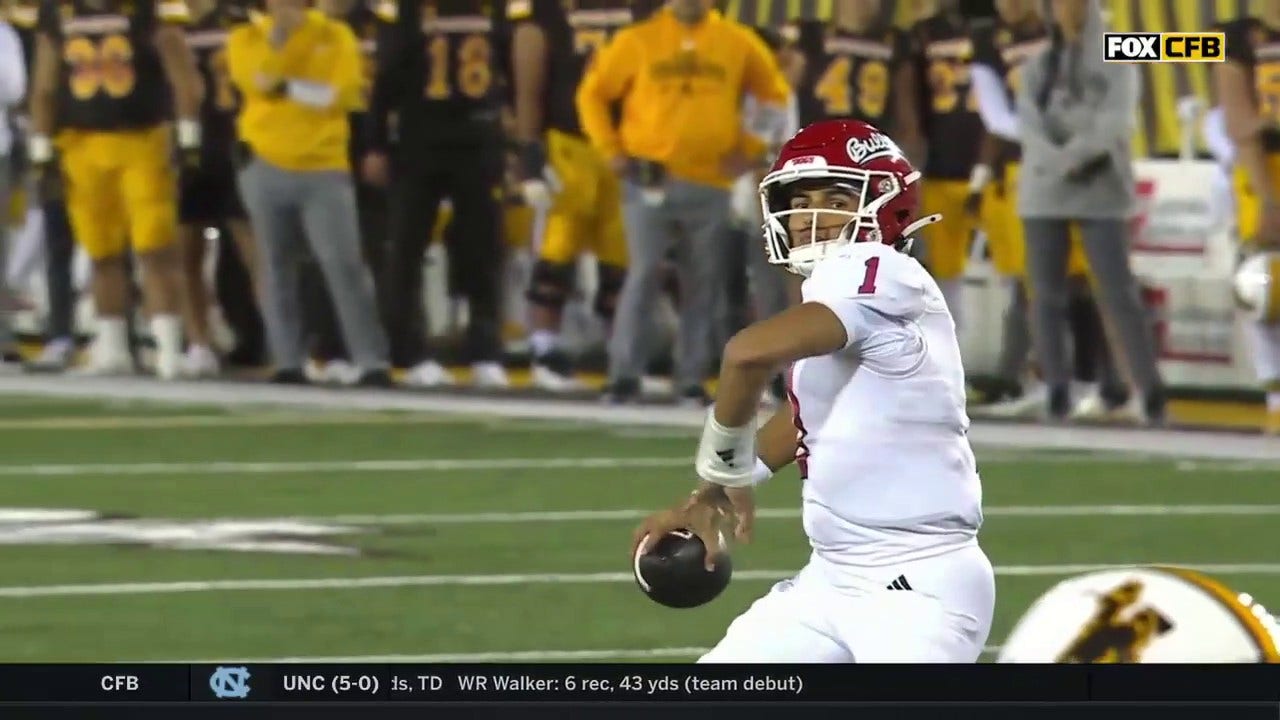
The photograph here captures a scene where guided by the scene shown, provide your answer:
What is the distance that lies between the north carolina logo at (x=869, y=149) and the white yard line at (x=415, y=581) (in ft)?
11.5

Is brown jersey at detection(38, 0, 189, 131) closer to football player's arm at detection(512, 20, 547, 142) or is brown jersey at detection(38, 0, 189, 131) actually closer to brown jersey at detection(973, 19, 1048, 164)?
football player's arm at detection(512, 20, 547, 142)

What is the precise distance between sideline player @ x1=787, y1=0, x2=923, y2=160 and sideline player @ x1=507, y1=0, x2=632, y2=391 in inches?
49.8

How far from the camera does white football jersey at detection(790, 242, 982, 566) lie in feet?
18.7

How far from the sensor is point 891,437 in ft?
18.7

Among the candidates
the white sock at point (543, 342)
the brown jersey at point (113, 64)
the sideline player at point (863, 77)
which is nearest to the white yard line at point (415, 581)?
the sideline player at point (863, 77)

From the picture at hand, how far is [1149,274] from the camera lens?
14.6m

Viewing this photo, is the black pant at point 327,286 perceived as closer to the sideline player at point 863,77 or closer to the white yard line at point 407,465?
the sideline player at point 863,77

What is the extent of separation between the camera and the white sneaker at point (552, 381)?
587 inches

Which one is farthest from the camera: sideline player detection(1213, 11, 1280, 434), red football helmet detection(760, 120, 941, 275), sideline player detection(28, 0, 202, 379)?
sideline player detection(28, 0, 202, 379)

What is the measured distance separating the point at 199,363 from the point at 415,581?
6557 millimetres

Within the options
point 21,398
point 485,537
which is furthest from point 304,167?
point 485,537

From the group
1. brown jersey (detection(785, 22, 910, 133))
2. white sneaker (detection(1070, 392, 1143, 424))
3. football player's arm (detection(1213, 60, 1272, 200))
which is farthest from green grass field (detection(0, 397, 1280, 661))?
brown jersey (detection(785, 22, 910, 133))

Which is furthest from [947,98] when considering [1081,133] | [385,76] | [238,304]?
[238,304]
